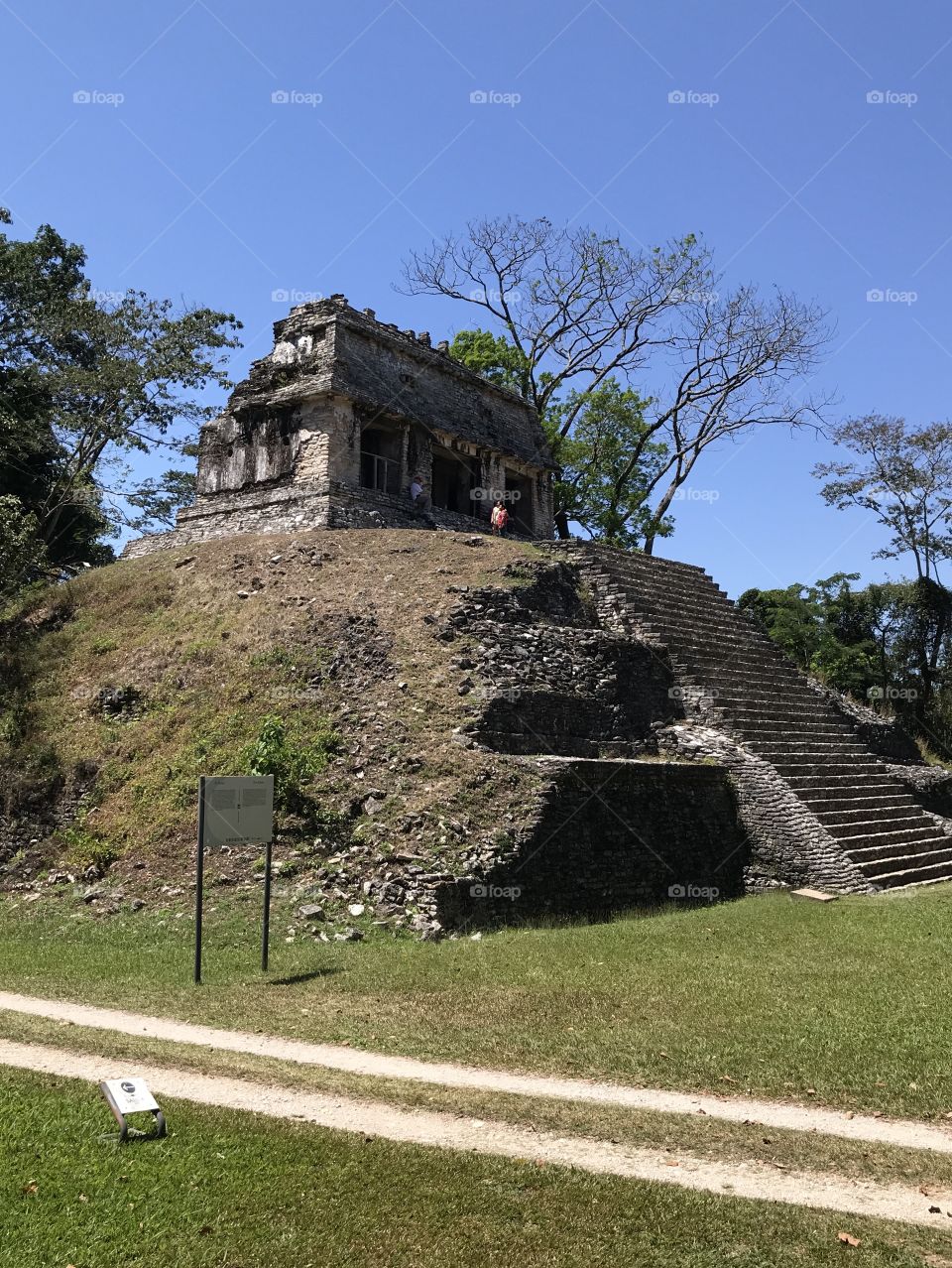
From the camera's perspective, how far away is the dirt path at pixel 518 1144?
204 inches

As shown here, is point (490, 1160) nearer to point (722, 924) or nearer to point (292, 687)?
point (722, 924)

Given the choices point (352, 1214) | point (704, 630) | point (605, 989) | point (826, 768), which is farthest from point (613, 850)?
point (352, 1214)

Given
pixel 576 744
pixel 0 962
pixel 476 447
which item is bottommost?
pixel 0 962

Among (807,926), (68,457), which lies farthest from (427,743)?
(68,457)

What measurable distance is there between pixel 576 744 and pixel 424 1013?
7.98 metres

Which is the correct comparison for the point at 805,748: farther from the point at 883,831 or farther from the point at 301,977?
the point at 301,977

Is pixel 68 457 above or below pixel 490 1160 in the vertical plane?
above

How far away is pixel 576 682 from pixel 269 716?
224 inches

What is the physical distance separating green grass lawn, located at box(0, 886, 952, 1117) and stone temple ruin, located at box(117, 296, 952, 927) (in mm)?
1521

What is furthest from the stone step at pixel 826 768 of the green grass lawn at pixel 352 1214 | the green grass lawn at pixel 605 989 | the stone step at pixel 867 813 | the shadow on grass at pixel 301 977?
the green grass lawn at pixel 352 1214

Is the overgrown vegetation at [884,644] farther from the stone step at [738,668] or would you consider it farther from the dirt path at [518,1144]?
the dirt path at [518,1144]

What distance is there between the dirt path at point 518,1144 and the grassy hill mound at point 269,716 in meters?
5.12

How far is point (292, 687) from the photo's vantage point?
16.6 metres

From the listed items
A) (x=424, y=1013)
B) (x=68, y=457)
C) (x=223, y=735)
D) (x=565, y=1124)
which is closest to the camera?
(x=565, y=1124)
